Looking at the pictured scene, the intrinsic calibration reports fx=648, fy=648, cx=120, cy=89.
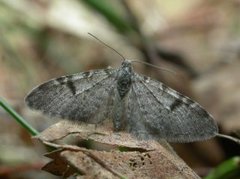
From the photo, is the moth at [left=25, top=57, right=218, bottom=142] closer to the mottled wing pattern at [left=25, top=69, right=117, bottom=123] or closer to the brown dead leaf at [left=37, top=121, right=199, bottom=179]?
the mottled wing pattern at [left=25, top=69, right=117, bottom=123]

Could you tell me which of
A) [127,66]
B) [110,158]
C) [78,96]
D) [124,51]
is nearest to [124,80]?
[127,66]

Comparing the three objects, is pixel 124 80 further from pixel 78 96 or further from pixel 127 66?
pixel 78 96

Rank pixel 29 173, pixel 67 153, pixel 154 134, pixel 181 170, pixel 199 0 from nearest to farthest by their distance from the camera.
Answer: pixel 67 153
pixel 181 170
pixel 154 134
pixel 29 173
pixel 199 0

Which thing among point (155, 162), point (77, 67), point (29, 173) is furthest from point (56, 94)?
point (77, 67)

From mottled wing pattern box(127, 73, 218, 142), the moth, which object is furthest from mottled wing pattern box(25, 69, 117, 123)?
mottled wing pattern box(127, 73, 218, 142)

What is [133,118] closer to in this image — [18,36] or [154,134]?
[154,134]

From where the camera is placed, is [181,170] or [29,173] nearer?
[181,170]
